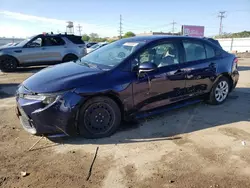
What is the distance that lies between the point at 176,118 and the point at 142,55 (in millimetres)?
1498

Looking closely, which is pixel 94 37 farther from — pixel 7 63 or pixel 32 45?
pixel 7 63

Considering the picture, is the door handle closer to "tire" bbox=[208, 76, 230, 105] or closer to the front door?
the front door

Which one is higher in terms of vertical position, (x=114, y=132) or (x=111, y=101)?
(x=111, y=101)

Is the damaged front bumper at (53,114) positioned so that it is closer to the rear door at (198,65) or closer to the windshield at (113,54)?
the windshield at (113,54)

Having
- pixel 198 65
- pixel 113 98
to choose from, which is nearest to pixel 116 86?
pixel 113 98

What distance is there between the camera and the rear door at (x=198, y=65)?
15.8 ft

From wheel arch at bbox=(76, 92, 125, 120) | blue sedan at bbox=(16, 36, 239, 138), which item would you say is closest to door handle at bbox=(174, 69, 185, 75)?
blue sedan at bbox=(16, 36, 239, 138)

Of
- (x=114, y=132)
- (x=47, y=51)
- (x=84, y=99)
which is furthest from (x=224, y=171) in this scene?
(x=47, y=51)

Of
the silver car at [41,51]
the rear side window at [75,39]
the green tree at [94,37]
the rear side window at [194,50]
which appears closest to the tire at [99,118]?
the rear side window at [194,50]

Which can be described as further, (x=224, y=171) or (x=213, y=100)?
(x=213, y=100)

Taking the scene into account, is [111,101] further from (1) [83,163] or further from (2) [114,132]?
(1) [83,163]

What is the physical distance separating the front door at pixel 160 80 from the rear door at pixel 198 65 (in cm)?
21

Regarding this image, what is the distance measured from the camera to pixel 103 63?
14.1ft

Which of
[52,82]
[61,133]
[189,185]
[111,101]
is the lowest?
[189,185]
